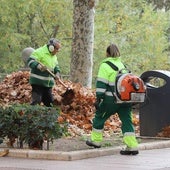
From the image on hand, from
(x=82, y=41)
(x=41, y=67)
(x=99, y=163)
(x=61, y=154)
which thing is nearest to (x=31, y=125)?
(x=61, y=154)

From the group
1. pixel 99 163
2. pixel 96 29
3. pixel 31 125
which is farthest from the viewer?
pixel 96 29

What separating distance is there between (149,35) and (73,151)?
32.1m

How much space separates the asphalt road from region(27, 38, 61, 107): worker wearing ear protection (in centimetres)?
312

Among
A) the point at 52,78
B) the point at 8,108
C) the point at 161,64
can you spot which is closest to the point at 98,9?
the point at 161,64

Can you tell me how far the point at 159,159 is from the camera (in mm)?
10344

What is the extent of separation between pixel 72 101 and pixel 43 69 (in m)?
3.09

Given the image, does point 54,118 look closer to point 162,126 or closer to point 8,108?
point 8,108

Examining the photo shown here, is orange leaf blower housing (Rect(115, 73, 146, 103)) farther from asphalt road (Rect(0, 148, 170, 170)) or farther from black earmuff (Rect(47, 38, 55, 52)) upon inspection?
black earmuff (Rect(47, 38, 55, 52))

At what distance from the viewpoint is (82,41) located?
60.9ft

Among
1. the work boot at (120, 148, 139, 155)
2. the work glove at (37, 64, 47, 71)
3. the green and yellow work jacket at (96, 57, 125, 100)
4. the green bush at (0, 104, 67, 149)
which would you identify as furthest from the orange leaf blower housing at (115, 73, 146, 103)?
the work glove at (37, 64, 47, 71)

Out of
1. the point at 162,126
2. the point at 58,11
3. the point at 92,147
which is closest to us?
the point at 92,147

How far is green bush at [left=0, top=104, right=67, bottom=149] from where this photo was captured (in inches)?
413

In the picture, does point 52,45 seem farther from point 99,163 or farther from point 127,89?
point 99,163

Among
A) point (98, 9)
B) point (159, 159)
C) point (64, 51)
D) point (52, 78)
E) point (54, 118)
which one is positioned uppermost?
point (98, 9)
